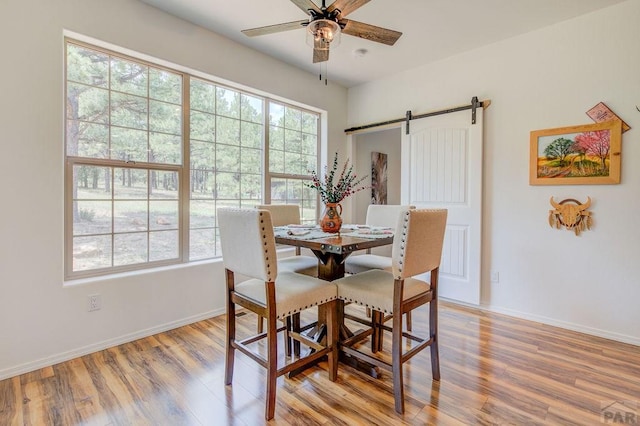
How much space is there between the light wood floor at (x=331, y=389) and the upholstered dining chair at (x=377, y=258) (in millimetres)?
676

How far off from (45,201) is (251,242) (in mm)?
1551

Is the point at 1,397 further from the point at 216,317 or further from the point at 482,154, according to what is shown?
the point at 482,154

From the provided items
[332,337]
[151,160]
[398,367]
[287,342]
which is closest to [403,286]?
[398,367]

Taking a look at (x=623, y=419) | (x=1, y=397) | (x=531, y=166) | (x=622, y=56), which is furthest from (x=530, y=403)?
(x=1, y=397)

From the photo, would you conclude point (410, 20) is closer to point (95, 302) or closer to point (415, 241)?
point (415, 241)

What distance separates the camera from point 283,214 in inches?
120

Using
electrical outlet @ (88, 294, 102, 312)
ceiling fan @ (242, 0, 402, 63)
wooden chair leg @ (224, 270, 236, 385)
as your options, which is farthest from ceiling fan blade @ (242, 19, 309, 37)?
electrical outlet @ (88, 294, 102, 312)

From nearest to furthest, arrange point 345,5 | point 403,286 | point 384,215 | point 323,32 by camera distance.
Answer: point 403,286 < point 345,5 < point 323,32 < point 384,215

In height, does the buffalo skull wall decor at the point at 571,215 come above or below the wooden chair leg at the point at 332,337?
above

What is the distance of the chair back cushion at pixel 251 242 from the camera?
1.61 m

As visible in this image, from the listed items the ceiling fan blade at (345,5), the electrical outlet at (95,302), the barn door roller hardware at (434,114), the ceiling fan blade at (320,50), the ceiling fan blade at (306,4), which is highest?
the ceiling fan blade at (345,5)

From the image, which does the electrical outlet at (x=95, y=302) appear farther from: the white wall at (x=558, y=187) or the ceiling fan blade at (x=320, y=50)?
the white wall at (x=558, y=187)

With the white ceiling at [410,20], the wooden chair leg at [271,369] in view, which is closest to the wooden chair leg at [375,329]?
the wooden chair leg at [271,369]

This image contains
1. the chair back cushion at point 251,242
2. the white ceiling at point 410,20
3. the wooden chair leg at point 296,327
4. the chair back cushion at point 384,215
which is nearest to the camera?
the chair back cushion at point 251,242
